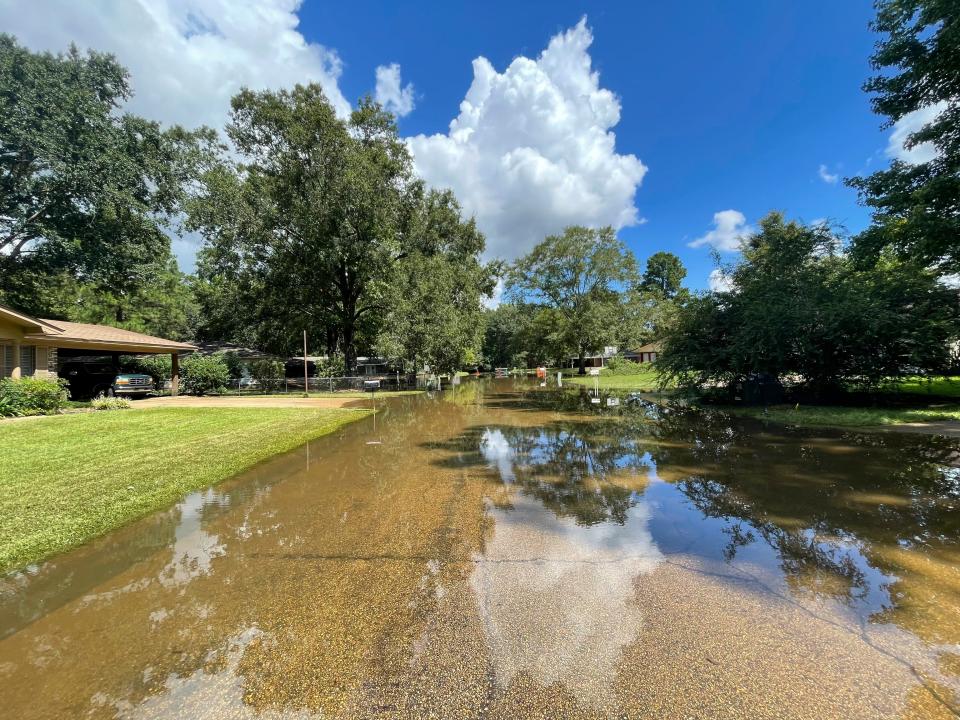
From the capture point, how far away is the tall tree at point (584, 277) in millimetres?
33281

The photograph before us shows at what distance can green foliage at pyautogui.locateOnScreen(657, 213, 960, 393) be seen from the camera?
11406 millimetres

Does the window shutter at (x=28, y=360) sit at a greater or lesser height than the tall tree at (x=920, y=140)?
lesser

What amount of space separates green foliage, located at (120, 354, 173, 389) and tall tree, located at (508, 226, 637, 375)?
1016 inches

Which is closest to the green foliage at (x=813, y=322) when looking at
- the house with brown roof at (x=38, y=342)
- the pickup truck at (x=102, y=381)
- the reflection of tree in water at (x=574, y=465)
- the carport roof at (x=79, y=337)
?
the reflection of tree in water at (x=574, y=465)

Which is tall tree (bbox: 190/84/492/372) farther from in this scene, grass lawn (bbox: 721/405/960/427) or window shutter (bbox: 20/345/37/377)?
grass lawn (bbox: 721/405/960/427)

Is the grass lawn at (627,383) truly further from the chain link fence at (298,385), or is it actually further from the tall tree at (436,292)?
the chain link fence at (298,385)

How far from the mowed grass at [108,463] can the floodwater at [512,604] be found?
20.5 inches

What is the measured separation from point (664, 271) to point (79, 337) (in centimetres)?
6912

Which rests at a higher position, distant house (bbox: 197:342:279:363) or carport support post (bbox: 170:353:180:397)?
distant house (bbox: 197:342:279:363)

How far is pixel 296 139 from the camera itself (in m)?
24.5

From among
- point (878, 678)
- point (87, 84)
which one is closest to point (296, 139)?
point (87, 84)

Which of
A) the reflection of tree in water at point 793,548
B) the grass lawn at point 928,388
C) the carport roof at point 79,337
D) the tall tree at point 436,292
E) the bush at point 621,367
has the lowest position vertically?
the reflection of tree in water at point 793,548

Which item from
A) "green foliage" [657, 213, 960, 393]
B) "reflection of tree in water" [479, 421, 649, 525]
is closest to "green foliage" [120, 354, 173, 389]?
"reflection of tree in water" [479, 421, 649, 525]

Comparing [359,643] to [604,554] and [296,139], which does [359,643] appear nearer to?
[604,554]
